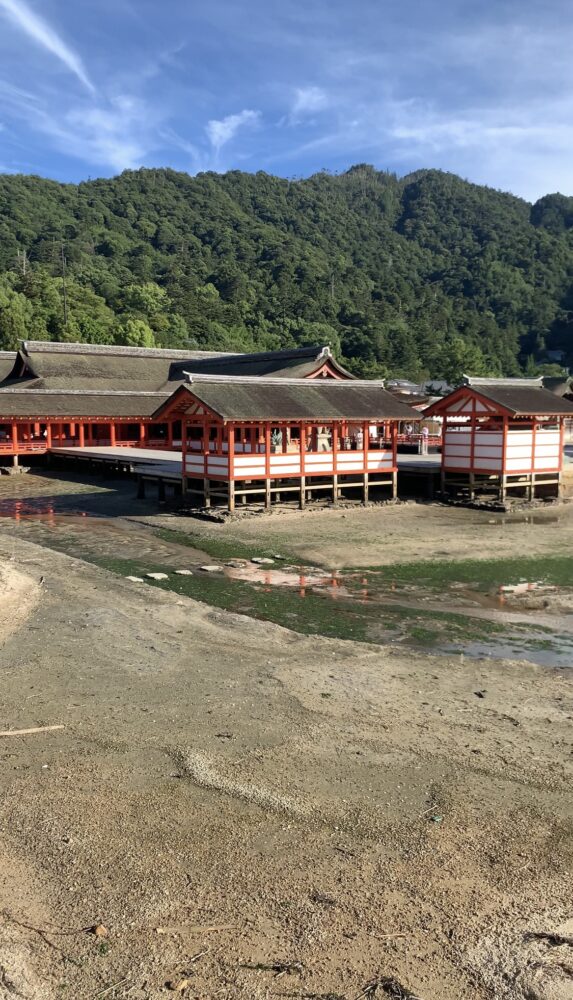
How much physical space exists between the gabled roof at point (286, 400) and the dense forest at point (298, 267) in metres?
42.0

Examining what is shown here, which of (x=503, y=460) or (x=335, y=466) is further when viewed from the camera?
(x=503, y=460)

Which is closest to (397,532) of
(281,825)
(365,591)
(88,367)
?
(365,591)

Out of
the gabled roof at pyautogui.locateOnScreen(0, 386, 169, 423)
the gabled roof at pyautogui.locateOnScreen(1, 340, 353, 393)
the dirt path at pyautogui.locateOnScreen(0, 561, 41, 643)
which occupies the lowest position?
the dirt path at pyautogui.locateOnScreen(0, 561, 41, 643)

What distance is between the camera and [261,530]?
20016mm

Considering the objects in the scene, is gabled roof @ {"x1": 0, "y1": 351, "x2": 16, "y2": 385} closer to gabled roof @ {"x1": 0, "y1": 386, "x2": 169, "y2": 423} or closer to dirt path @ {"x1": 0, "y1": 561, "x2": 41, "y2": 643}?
gabled roof @ {"x1": 0, "y1": 386, "x2": 169, "y2": 423}

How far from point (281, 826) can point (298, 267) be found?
379 feet

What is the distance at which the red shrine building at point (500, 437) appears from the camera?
80.4ft

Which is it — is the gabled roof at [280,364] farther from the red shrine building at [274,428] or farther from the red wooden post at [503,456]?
the red wooden post at [503,456]

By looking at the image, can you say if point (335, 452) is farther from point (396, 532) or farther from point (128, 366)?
point (128, 366)

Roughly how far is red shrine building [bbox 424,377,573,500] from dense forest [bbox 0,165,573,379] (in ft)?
142

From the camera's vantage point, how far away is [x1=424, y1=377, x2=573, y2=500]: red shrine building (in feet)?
80.4

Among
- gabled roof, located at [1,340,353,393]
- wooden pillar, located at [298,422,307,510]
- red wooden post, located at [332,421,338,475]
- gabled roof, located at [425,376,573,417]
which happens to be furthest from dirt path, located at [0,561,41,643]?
gabled roof, located at [1,340,353,393]

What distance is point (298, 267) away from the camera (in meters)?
115

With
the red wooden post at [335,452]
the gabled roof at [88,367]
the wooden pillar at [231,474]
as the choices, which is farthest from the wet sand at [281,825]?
the gabled roof at [88,367]
